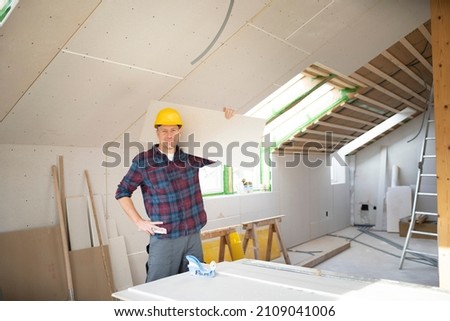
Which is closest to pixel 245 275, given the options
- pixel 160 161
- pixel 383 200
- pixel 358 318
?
pixel 358 318

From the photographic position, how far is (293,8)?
2.65 m

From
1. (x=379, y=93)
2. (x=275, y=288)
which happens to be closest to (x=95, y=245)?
(x=275, y=288)

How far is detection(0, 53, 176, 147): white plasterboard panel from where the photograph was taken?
2.39 meters

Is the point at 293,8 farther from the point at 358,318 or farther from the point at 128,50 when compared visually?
the point at 358,318

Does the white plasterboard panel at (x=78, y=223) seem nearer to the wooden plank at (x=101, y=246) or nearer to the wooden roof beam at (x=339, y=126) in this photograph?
the wooden plank at (x=101, y=246)

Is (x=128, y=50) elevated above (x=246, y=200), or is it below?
above

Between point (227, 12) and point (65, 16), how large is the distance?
971 mm

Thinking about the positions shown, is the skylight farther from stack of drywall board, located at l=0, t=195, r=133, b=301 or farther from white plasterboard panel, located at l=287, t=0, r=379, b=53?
stack of drywall board, located at l=0, t=195, r=133, b=301

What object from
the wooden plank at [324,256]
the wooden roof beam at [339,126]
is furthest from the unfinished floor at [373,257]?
the wooden roof beam at [339,126]

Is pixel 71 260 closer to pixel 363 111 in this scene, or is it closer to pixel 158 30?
pixel 158 30

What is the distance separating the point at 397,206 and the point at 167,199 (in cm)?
623

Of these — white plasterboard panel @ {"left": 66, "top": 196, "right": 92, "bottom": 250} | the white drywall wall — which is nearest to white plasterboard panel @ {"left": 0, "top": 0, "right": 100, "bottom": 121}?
white plasterboard panel @ {"left": 66, "top": 196, "right": 92, "bottom": 250}

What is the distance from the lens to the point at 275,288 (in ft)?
5.06

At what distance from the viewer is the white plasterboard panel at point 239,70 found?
9.15 feet
